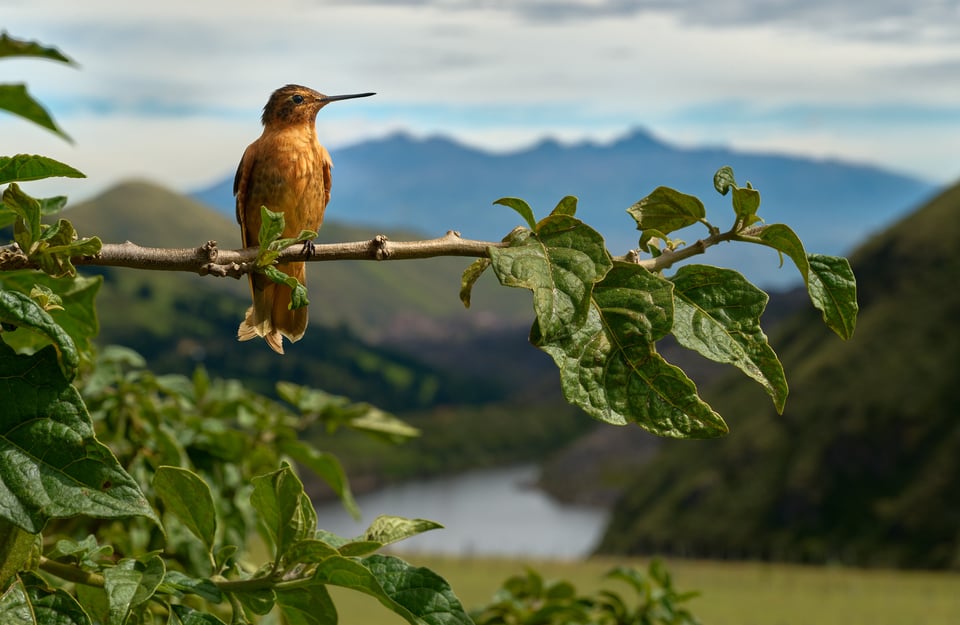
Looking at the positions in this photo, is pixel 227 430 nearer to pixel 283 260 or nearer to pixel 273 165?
pixel 273 165

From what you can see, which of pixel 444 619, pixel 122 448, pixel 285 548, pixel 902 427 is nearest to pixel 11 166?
pixel 285 548

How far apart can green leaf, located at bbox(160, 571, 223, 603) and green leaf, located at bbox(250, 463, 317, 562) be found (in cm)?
16

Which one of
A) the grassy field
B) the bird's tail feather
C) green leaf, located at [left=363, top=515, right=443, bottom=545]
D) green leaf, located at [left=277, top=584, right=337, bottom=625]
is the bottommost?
the grassy field

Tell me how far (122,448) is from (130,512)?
103 inches

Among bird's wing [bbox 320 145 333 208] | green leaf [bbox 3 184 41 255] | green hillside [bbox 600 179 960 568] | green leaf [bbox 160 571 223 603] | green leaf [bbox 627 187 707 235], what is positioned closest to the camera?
green leaf [bbox 3 184 41 255]

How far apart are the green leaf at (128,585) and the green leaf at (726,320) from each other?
1258 millimetres

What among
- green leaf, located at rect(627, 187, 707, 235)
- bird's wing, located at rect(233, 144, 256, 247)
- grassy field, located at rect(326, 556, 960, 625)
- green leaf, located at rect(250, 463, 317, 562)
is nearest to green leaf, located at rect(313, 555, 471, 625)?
green leaf, located at rect(250, 463, 317, 562)

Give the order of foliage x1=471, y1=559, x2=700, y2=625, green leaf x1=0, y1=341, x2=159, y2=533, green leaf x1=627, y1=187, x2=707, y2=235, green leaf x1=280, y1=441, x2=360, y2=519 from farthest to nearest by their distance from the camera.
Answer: green leaf x1=280, y1=441, x2=360, y2=519 < foliage x1=471, y1=559, x2=700, y2=625 < green leaf x1=627, y1=187, x2=707, y2=235 < green leaf x1=0, y1=341, x2=159, y2=533

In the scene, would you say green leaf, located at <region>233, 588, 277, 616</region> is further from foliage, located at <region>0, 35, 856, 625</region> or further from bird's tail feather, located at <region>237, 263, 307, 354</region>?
bird's tail feather, located at <region>237, 263, 307, 354</region>

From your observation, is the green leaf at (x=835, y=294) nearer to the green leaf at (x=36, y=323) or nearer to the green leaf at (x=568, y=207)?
the green leaf at (x=568, y=207)

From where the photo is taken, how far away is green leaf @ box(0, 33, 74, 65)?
4.71 feet

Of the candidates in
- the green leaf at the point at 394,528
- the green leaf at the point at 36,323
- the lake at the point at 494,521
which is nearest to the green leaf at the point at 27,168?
the green leaf at the point at 36,323

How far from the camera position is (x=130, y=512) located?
6.01 ft

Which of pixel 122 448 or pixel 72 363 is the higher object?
pixel 72 363
